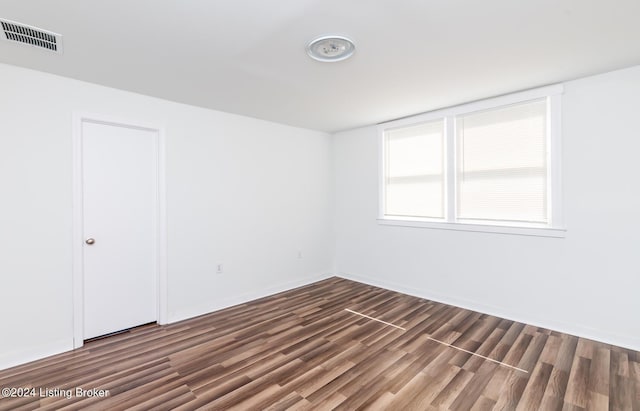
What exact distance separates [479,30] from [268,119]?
2.82 m

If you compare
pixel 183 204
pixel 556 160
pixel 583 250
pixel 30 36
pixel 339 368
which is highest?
pixel 30 36

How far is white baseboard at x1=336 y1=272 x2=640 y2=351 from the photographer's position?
8.87ft

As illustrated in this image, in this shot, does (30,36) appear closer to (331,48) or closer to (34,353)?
(331,48)

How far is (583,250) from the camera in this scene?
2.89 m

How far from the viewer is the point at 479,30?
1987 mm

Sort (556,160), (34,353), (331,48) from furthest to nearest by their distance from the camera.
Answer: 1. (556,160)
2. (34,353)
3. (331,48)

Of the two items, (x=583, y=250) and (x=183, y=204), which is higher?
(x=183, y=204)

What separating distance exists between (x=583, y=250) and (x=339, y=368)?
2.62 metres

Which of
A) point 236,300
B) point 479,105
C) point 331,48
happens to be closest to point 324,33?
point 331,48

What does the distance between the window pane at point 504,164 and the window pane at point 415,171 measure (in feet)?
0.97

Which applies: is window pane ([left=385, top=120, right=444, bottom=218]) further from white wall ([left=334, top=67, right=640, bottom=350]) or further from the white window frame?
white wall ([left=334, top=67, right=640, bottom=350])

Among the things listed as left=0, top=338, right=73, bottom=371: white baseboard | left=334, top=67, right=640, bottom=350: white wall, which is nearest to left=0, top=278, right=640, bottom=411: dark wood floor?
left=0, top=338, right=73, bottom=371: white baseboard

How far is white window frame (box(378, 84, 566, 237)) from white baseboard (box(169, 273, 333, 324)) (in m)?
1.57

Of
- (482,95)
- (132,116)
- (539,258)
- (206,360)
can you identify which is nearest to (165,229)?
(132,116)
